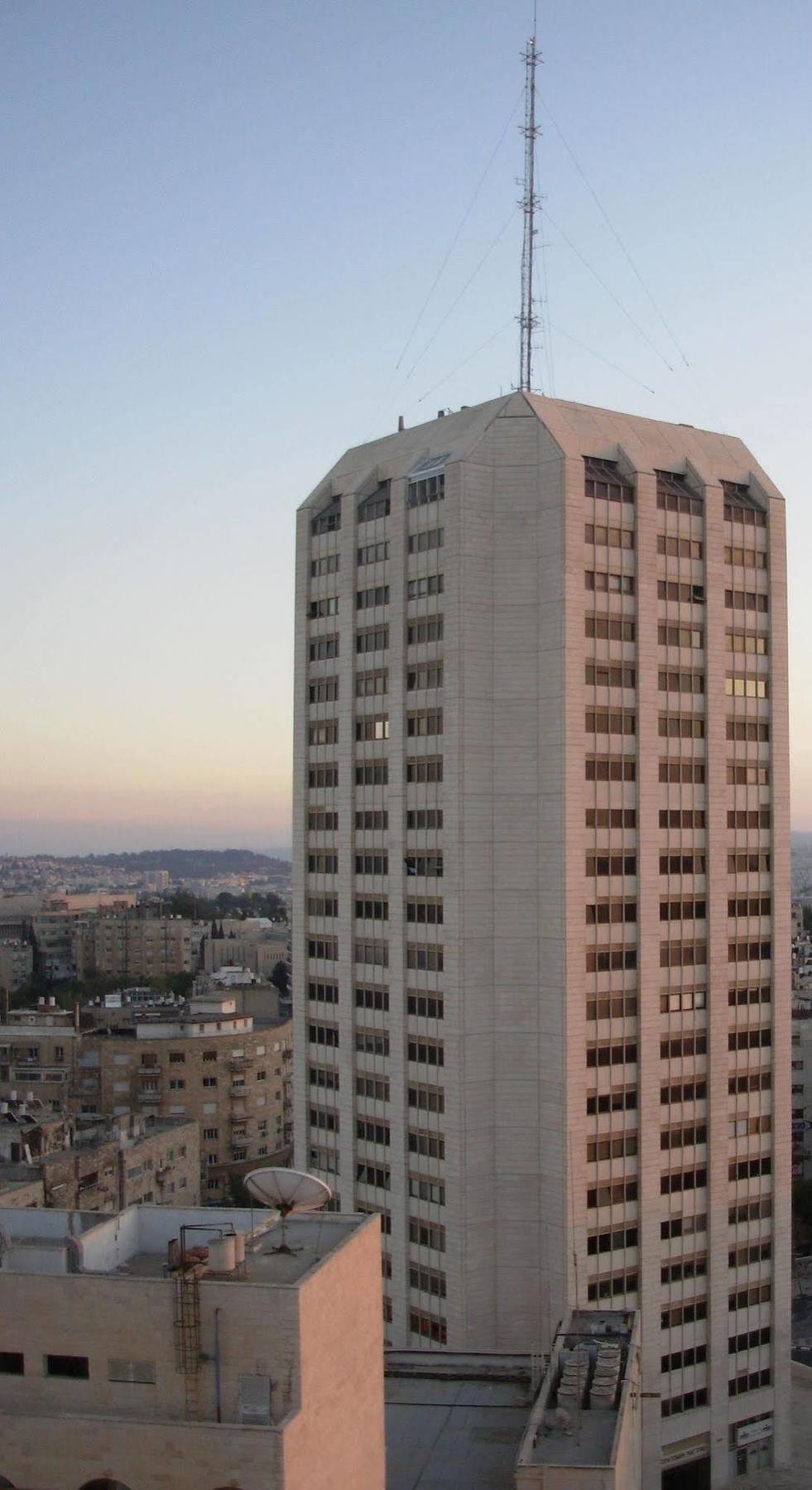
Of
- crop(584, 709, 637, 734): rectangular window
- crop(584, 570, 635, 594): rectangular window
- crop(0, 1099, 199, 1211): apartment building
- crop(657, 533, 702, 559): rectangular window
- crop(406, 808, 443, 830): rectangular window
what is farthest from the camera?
crop(0, 1099, 199, 1211): apartment building

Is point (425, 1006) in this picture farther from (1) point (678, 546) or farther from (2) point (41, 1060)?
(2) point (41, 1060)

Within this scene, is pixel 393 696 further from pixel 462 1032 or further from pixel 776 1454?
pixel 776 1454

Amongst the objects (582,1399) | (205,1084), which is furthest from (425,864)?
(205,1084)

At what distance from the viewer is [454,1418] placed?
41.5 metres

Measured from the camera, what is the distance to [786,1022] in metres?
56.6

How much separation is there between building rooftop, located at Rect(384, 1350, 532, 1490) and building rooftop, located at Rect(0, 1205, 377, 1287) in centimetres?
1248

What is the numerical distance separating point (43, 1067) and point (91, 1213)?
78936mm

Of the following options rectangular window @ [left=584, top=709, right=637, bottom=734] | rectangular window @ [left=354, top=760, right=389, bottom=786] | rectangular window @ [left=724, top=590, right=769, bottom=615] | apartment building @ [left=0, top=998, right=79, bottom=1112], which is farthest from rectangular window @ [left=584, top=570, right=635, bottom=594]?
apartment building @ [left=0, top=998, right=79, bottom=1112]

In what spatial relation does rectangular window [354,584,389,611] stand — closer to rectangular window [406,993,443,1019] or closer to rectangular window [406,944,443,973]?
rectangular window [406,944,443,973]

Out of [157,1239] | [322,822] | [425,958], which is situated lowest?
[157,1239]

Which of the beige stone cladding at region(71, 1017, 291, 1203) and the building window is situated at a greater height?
the building window

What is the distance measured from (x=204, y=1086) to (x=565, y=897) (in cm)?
5521

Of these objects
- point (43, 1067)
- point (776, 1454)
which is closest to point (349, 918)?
point (776, 1454)

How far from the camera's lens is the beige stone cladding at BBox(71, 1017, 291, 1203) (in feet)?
322
